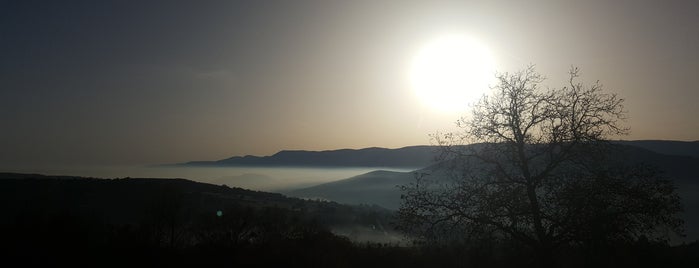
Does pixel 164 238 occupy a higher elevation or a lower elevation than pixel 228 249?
lower

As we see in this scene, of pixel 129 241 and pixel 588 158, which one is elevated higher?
pixel 588 158

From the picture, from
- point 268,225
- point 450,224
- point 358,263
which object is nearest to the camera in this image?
point 450,224

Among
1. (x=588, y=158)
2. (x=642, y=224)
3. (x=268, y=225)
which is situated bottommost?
(x=268, y=225)

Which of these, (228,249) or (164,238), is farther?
(164,238)

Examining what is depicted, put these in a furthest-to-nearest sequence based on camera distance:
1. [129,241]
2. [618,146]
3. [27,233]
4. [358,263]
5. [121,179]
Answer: [121,179] < [27,233] < [129,241] < [358,263] < [618,146]

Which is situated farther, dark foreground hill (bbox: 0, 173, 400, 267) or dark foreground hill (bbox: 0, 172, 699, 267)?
dark foreground hill (bbox: 0, 173, 400, 267)

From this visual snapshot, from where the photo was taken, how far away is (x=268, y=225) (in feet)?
106

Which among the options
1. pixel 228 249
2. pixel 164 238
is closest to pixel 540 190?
pixel 228 249

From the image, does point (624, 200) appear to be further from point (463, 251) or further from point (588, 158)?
point (463, 251)

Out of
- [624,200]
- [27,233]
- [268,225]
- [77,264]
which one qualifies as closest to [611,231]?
[624,200]

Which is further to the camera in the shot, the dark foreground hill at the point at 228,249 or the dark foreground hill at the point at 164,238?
the dark foreground hill at the point at 164,238

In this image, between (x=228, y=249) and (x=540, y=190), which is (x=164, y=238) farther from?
(x=540, y=190)

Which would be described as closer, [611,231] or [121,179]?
[611,231]

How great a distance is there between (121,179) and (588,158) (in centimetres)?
10596
